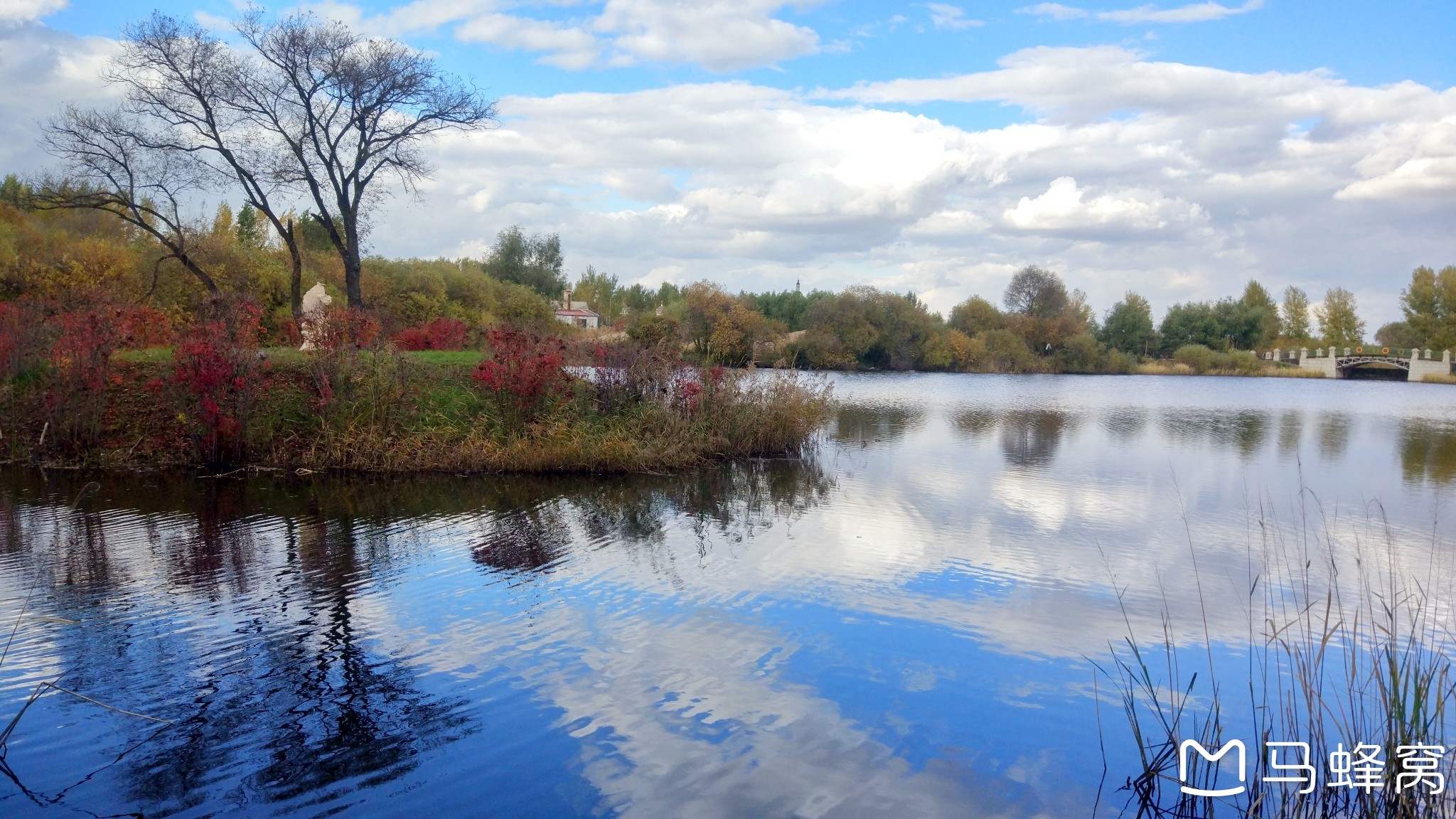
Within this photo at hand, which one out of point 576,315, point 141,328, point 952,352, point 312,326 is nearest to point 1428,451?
point 312,326

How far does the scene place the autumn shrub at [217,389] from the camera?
552 inches

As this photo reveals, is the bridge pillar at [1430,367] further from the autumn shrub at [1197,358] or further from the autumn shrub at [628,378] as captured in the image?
the autumn shrub at [628,378]

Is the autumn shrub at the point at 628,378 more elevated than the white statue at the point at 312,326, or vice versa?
the white statue at the point at 312,326

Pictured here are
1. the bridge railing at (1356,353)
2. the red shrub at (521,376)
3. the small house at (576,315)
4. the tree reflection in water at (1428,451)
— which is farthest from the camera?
the small house at (576,315)

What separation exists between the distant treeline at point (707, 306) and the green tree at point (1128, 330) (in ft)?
0.39

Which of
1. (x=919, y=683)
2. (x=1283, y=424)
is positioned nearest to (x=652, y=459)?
(x=919, y=683)

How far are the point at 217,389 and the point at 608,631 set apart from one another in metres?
9.96

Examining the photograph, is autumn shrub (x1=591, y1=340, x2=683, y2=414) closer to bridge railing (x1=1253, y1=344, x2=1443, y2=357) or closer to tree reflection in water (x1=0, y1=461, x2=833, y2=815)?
tree reflection in water (x1=0, y1=461, x2=833, y2=815)

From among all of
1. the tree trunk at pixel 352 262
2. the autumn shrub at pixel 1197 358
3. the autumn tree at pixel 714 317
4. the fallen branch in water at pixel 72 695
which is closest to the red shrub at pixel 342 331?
the tree trunk at pixel 352 262

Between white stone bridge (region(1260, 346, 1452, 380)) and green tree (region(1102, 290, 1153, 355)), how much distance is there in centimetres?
Answer: 875

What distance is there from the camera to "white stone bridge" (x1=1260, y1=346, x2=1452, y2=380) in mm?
59531

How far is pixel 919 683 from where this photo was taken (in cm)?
617

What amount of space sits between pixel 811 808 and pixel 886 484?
32.7 ft

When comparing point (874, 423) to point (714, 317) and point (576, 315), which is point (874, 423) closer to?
point (714, 317)
